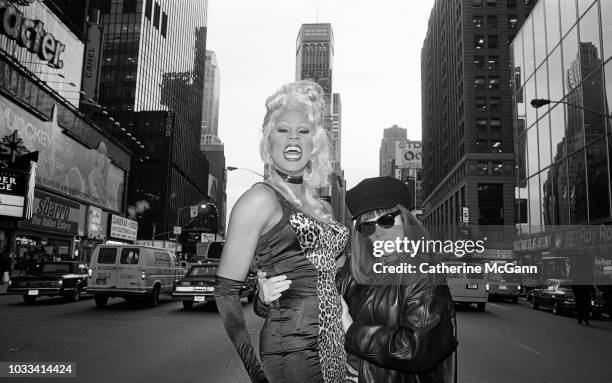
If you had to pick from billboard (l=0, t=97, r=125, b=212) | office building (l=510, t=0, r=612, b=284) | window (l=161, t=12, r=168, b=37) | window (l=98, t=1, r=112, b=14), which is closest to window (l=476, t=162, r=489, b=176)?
office building (l=510, t=0, r=612, b=284)

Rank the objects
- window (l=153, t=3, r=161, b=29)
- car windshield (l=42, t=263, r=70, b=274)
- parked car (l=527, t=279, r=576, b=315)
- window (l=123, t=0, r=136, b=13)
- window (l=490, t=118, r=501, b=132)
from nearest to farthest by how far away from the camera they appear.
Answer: parked car (l=527, t=279, r=576, b=315) < car windshield (l=42, t=263, r=70, b=274) < window (l=490, t=118, r=501, b=132) < window (l=123, t=0, r=136, b=13) < window (l=153, t=3, r=161, b=29)

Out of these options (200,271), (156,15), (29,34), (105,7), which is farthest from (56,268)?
(156,15)

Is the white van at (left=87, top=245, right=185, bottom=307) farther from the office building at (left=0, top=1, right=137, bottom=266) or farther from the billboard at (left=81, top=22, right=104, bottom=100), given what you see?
the billboard at (left=81, top=22, right=104, bottom=100)

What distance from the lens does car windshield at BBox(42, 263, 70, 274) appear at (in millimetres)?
18594

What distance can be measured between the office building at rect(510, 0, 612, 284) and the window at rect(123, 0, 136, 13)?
2605 inches

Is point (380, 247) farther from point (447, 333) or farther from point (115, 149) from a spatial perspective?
point (115, 149)

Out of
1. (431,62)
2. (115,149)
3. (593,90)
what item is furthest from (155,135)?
(593,90)

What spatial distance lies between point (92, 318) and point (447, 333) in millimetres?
13442

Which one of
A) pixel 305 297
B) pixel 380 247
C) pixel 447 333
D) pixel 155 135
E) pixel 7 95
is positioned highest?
pixel 155 135

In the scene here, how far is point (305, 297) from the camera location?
206cm

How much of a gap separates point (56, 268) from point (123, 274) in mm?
4033

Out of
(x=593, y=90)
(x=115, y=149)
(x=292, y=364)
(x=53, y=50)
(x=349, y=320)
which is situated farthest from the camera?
(x=115, y=149)

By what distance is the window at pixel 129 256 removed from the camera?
55.7 ft

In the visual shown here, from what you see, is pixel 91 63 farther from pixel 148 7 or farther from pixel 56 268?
pixel 148 7
